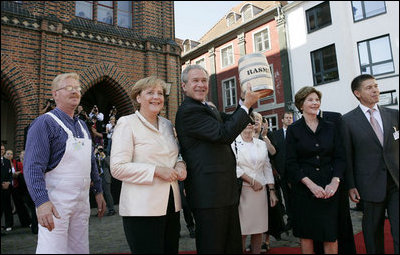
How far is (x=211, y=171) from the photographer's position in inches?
68.8

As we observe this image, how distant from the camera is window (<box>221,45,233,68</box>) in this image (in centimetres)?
1725

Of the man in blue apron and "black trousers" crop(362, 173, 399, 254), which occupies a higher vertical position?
the man in blue apron

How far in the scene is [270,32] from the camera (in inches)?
636

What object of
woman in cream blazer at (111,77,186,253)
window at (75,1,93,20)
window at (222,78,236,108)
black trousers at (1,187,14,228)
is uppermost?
window at (222,78,236,108)

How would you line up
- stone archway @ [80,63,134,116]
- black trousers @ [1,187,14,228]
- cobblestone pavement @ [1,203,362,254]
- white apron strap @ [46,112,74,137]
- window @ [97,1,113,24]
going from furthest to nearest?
window @ [97,1,113,24]
stone archway @ [80,63,134,116]
black trousers @ [1,187,14,228]
cobblestone pavement @ [1,203,362,254]
white apron strap @ [46,112,74,137]

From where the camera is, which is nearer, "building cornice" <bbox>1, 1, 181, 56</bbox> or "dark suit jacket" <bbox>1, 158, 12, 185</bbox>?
"dark suit jacket" <bbox>1, 158, 12, 185</bbox>

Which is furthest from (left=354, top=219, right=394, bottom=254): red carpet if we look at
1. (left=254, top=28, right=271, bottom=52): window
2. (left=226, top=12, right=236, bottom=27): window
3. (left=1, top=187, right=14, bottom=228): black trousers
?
(left=254, top=28, right=271, bottom=52): window

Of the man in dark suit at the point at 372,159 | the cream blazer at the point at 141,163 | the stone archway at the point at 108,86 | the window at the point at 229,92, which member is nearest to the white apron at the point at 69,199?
the cream blazer at the point at 141,163

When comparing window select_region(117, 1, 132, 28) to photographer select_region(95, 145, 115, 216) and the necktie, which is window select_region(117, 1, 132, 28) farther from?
the necktie

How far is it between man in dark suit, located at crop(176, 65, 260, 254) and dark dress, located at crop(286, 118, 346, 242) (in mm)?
772

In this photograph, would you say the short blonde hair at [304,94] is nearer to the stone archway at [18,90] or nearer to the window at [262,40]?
the stone archway at [18,90]

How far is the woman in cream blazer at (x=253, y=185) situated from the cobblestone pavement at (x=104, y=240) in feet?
2.98

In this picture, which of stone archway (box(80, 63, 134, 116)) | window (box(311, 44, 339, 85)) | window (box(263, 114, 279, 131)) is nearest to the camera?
stone archway (box(80, 63, 134, 116))

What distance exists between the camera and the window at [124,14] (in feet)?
23.9
